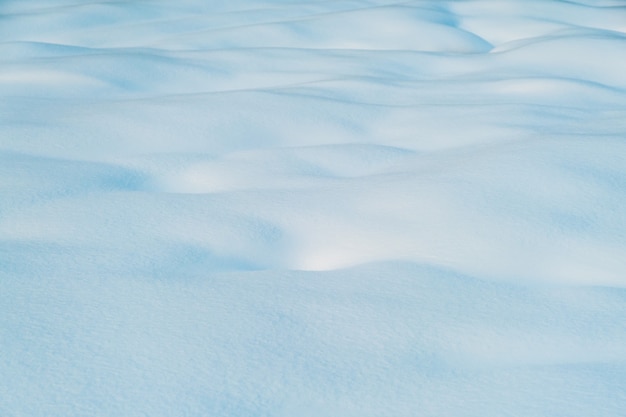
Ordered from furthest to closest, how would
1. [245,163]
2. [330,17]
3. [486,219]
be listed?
[330,17] → [245,163] → [486,219]

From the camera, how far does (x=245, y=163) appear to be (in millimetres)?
1149

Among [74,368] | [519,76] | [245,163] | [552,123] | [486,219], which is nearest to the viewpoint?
[74,368]

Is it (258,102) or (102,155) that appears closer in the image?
(102,155)

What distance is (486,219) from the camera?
2.90ft

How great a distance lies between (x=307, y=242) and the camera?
2.93 ft

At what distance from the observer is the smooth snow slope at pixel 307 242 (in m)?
0.60

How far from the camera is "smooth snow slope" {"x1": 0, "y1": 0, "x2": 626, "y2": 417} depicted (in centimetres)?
60

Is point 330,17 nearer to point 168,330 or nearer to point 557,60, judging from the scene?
point 557,60

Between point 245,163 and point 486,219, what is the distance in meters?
0.41

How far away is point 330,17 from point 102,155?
1.34 m

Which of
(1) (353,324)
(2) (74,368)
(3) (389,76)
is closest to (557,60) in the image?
(3) (389,76)

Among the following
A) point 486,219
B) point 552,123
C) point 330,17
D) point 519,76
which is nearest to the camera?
point 486,219

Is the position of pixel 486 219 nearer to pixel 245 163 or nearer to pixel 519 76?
pixel 245 163

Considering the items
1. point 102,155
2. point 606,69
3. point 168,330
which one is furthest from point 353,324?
point 606,69
